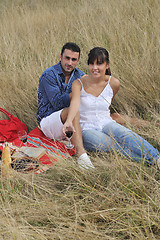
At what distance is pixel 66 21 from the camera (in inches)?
263

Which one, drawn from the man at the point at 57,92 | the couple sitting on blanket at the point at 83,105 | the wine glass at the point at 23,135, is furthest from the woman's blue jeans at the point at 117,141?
the wine glass at the point at 23,135

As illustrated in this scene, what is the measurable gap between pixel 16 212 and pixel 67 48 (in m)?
2.06

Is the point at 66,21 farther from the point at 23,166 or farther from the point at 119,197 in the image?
the point at 119,197

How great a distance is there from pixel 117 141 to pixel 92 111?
0.50 metres

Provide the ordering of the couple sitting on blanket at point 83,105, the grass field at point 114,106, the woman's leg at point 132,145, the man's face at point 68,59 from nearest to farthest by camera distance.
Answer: the grass field at point 114,106 < the woman's leg at point 132,145 < the couple sitting on blanket at point 83,105 < the man's face at point 68,59

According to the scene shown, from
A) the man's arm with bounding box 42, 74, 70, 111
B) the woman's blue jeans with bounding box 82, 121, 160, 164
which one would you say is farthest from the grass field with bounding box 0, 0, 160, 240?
the man's arm with bounding box 42, 74, 70, 111

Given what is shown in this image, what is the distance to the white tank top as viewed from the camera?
132 inches

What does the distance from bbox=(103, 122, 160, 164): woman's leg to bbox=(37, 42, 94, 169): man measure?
0.41 m

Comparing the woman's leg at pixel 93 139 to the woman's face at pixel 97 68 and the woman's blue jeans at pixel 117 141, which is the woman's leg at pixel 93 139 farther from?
the woman's face at pixel 97 68

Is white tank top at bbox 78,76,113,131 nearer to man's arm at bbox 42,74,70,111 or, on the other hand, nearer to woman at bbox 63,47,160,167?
woman at bbox 63,47,160,167

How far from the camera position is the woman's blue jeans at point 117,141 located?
2775mm

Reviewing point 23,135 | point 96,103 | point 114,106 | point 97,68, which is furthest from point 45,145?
point 114,106

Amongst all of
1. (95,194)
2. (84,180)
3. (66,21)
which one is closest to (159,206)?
(95,194)

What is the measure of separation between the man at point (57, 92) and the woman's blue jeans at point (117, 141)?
0.22m
